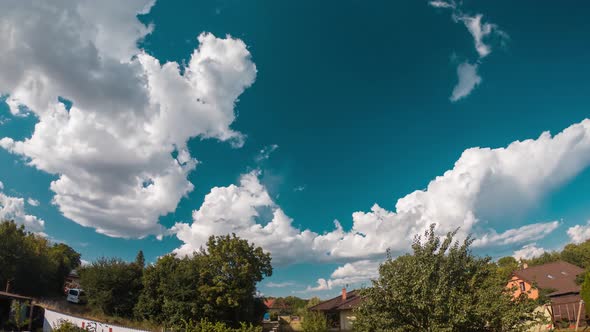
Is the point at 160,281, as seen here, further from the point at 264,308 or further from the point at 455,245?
the point at 455,245

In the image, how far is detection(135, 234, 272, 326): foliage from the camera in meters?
28.3

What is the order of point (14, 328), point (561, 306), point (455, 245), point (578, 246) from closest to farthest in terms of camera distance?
point (455, 245) < point (14, 328) < point (561, 306) < point (578, 246)

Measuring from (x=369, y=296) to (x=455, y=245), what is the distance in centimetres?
403

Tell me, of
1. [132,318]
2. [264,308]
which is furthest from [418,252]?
[264,308]

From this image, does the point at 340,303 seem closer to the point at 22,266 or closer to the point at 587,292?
the point at 587,292

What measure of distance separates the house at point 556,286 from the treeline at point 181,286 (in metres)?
22.0

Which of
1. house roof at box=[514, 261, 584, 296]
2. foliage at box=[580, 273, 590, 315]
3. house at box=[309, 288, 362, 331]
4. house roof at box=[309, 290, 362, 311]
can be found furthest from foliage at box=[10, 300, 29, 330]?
house roof at box=[514, 261, 584, 296]

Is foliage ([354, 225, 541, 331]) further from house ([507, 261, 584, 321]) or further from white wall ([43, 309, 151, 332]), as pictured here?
house ([507, 261, 584, 321])

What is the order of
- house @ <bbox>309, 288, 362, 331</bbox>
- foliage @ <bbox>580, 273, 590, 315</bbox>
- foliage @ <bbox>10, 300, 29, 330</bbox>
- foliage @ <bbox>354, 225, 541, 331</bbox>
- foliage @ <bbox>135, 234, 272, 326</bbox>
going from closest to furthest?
foliage @ <bbox>354, 225, 541, 331</bbox>
foliage @ <bbox>10, 300, 29, 330</bbox>
foliage @ <bbox>580, 273, 590, 315</bbox>
foliage @ <bbox>135, 234, 272, 326</bbox>
house @ <bbox>309, 288, 362, 331</bbox>

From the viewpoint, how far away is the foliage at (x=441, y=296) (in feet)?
41.3

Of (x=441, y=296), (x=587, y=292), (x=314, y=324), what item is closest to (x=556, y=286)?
(x=587, y=292)

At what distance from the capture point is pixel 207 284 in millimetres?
29984

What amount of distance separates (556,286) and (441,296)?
32.5m

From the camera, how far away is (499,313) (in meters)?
12.7
